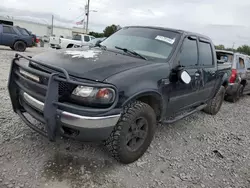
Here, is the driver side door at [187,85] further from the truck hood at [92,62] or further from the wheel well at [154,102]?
the truck hood at [92,62]

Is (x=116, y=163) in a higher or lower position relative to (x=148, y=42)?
lower

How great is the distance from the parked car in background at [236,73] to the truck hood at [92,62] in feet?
16.0

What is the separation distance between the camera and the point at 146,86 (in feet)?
9.33

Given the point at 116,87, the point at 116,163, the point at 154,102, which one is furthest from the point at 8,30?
the point at 116,87

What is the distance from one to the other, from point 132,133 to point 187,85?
137 cm

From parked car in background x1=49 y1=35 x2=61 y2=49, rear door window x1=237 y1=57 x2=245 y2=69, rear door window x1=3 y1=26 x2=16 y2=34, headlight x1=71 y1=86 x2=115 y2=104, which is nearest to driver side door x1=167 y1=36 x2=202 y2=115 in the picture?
headlight x1=71 y1=86 x2=115 y2=104

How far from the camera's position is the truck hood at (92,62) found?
253cm

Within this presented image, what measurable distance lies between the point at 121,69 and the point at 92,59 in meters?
0.46

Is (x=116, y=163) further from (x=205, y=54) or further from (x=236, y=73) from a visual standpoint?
(x=236, y=73)

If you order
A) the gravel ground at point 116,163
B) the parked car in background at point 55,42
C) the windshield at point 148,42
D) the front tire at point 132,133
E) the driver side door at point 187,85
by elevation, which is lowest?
the parked car in background at point 55,42

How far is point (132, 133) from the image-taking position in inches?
115

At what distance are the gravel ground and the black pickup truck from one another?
0.93 feet

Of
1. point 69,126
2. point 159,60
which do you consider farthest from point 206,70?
point 69,126

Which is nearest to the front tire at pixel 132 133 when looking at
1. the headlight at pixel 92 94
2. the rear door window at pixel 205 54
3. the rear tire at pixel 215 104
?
the headlight at pixel 92 94
